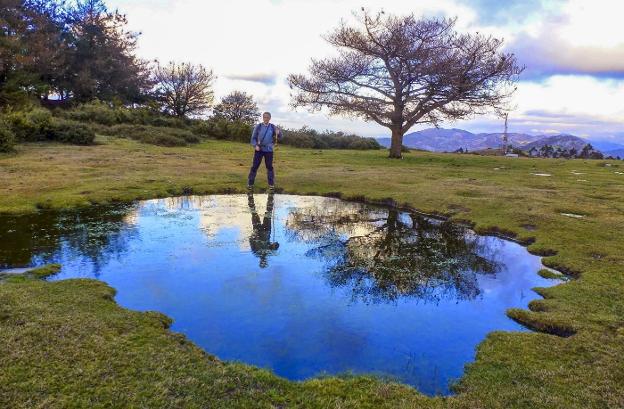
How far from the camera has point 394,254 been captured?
327 inches

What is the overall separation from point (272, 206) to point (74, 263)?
5.96m

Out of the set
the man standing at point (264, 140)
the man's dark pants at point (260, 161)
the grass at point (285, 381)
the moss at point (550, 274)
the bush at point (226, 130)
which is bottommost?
the grass at point (285, 381)

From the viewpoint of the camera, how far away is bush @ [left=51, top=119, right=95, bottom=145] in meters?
23.3

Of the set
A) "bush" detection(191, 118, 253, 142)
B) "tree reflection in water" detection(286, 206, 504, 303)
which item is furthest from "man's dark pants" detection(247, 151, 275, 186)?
"bush" detection(191, 118, 253, 142)

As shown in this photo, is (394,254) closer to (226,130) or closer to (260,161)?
(260,161)

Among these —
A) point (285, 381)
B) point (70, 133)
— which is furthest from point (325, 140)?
point (285, 381)

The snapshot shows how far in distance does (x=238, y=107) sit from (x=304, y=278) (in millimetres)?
42002

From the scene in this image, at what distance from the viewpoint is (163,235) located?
8.90 meters

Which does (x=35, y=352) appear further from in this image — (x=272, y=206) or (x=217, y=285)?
(x=272, y=206)

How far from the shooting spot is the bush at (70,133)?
23.3m

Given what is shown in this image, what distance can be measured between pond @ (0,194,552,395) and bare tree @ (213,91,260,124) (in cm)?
3534

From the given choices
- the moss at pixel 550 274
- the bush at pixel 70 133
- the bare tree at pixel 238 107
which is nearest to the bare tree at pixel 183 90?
the bare tree at pixel 238 107

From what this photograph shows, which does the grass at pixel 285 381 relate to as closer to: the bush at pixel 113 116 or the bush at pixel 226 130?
the bush at pixel 113 116

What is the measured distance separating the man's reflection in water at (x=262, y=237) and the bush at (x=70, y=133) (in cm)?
1589
